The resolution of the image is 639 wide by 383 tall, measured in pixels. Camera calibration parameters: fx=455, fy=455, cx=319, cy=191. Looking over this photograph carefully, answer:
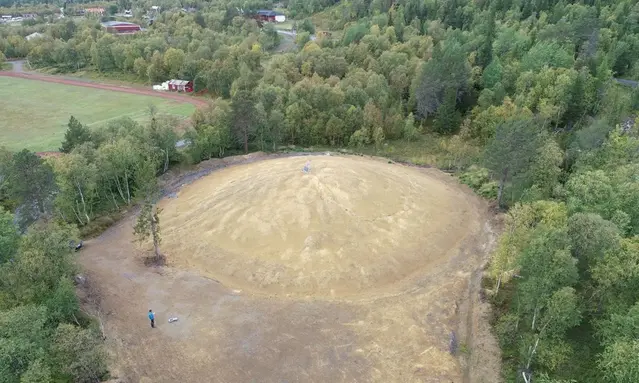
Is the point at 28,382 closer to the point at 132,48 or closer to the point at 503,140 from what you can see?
the point at 503,140

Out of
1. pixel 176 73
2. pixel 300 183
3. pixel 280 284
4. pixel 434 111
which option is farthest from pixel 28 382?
pixel 176 73

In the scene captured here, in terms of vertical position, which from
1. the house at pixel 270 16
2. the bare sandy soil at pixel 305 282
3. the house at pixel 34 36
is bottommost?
the bare sandy soil at pixel 305 282

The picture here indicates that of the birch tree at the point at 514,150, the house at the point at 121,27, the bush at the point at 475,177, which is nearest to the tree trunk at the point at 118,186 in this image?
the birch tree at the point at 514,150

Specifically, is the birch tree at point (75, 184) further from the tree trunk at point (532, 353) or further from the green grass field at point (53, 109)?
the tree trunk at point (532, 353)

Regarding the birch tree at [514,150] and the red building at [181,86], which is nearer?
the birch tree at [514,150]

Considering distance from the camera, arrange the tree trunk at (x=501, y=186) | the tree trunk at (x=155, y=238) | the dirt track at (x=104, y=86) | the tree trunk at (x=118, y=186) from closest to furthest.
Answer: the tree trunk at (x=155, y=238) → the tree trunk at (x=501, y=186) → the tree trunk at (x=118, y=186) → the dirt track at (x=104, y=86)

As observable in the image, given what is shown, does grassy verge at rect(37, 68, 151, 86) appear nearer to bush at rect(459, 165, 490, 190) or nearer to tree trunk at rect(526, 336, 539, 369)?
bush at rect(459, 165, 490, 190)

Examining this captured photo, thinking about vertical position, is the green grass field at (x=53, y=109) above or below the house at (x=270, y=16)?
below
